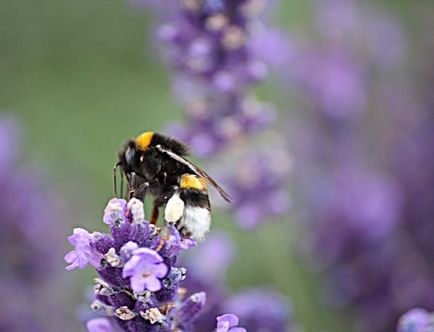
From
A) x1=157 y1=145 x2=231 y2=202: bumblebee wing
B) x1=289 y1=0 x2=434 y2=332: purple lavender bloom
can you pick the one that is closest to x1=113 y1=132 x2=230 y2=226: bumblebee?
x1=157 y1=145 x2=231 y2=202: bumblebee wing

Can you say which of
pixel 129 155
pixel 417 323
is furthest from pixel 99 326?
pixel 417 323

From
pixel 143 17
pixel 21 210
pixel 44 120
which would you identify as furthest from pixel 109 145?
pixel 21 210

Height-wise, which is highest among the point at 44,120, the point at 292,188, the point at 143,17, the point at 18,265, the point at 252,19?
the point at 143,17

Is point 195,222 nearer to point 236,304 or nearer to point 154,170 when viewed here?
point 154,170

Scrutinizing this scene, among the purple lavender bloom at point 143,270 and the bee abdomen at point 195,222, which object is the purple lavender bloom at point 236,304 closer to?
the bee abdomen at point 195,222

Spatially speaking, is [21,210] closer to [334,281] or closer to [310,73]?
[334,281]

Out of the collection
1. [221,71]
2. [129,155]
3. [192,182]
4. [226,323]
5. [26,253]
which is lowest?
[226,323]
